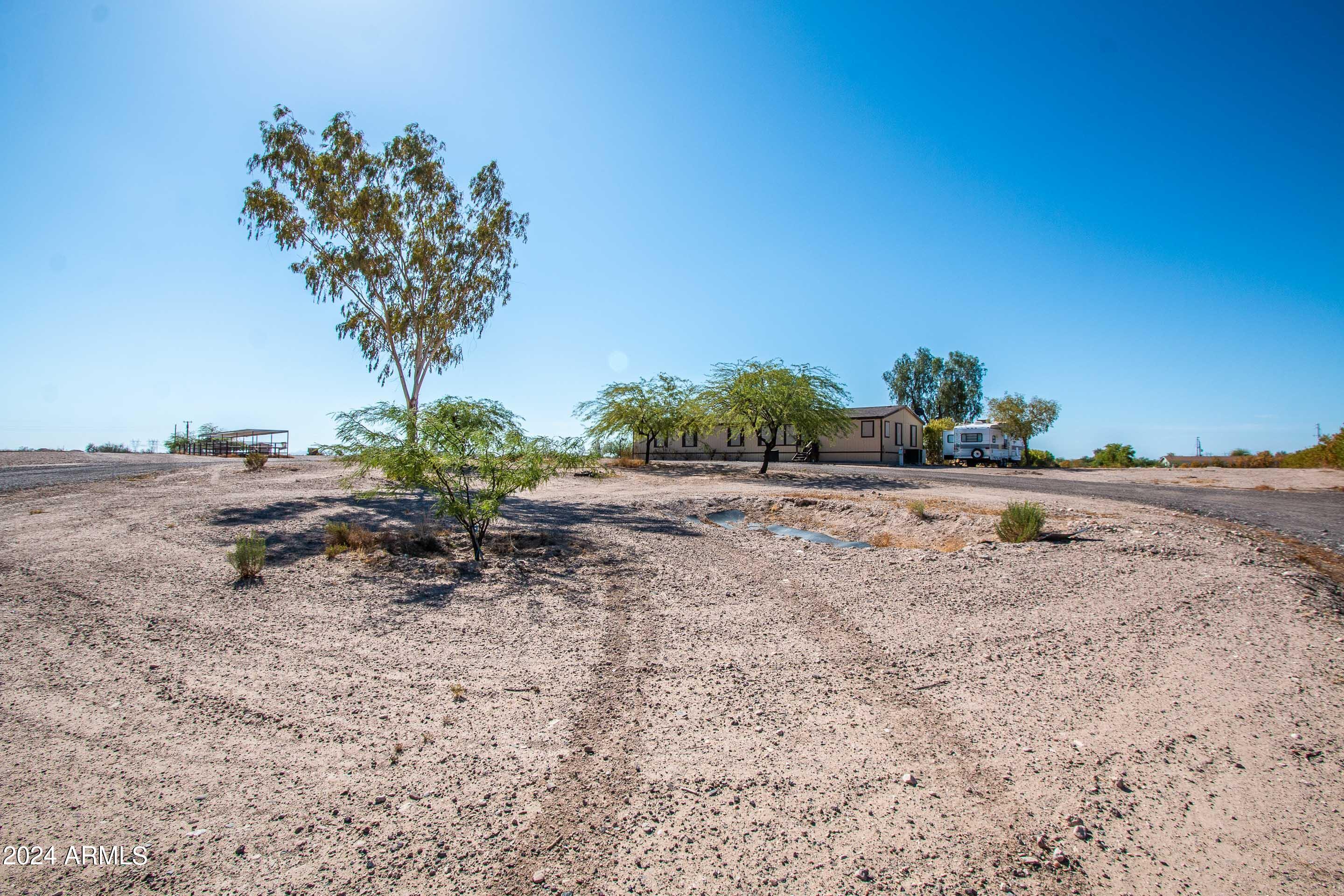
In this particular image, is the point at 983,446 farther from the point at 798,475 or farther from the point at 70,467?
the point at 70,467

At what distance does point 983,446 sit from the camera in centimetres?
3484

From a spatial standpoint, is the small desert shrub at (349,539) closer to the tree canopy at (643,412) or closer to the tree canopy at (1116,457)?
the tree canopy at (643,412)

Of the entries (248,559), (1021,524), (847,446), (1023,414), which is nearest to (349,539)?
(248,559)

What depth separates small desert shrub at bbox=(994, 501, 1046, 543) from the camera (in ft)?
30.3

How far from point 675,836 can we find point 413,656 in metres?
3.13

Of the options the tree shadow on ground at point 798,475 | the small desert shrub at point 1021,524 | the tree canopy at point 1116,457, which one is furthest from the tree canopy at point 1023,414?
the small desert shrub at point 1021,524

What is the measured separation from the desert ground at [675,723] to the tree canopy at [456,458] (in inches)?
37.6

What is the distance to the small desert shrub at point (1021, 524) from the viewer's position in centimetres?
923

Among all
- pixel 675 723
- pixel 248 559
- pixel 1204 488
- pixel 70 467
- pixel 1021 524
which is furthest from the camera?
pixel 70 467

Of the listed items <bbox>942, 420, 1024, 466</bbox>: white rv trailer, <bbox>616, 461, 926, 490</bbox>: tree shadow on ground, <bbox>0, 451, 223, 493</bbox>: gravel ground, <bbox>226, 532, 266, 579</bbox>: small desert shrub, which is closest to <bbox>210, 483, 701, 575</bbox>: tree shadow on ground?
<bbox>226, 532, 266, 579</bbox>: small desert shrub

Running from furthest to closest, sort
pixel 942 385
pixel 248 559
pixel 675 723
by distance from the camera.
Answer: pixel 942 385 → pixel 248 559 → pixel 675 723

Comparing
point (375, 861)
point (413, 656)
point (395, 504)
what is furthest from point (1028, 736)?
point (395, 504)

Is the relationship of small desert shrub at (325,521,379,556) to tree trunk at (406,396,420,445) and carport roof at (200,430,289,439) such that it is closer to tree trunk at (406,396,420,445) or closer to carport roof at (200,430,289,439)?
tree trunk at (406,396,420,445)

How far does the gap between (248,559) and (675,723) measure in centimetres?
575
